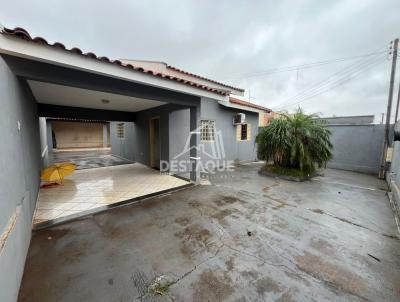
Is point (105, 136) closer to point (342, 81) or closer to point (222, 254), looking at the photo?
point (222, 254)

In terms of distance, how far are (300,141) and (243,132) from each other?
3.70m

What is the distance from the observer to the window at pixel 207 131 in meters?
7.58

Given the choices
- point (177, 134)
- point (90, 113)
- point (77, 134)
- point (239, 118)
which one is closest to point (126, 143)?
point (90, 113)

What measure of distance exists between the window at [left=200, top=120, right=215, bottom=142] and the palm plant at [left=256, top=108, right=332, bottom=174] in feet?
8.14

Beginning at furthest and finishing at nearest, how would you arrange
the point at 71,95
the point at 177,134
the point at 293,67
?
the point at 293,67
the point at 177,134
the point at 71,95

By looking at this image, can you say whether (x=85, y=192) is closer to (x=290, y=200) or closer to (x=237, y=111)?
(x=290, y=200)

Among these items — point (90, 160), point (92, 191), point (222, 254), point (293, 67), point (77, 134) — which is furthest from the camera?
point (77, 134)

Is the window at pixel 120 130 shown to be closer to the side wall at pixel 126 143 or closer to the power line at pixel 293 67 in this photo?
the side wall at pixel 126 143

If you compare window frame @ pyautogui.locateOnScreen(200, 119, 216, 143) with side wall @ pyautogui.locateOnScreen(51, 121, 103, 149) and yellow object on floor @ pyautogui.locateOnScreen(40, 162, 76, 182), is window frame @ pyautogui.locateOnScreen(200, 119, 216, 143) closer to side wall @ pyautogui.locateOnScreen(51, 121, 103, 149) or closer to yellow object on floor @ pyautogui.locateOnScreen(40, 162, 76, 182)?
yellow object on floor @ pyautogui.locateOnScreen(40, 162, 76, 182)

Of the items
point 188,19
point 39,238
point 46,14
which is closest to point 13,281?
point 39,238

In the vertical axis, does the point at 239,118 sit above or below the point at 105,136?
above

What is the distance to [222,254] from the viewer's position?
2.21 m

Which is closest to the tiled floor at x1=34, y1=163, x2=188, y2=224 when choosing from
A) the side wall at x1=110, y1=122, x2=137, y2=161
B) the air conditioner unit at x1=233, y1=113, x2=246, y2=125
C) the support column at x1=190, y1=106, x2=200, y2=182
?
the support column at x1=190, y1=106, x2=200, y2=182

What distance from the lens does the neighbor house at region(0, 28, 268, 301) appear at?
176 cm
